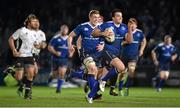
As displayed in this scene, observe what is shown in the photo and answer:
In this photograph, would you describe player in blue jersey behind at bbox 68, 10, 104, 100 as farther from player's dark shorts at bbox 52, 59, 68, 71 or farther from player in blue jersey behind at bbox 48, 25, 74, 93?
player's dark shorts at bbox 52, 59, 68, 71

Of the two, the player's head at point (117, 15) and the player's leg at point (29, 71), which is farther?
the player's leg at point (29, 71)

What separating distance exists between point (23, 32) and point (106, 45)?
9.25 ft

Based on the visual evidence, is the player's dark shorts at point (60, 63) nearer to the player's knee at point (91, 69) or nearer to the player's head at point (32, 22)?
the player's head at point (32, 22)

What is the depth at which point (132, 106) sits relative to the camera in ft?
42.5

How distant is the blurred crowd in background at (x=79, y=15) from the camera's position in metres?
29.9

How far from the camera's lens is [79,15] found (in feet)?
105

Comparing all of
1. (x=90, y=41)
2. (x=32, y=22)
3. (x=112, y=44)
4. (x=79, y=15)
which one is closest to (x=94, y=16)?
(x=90, y=41)

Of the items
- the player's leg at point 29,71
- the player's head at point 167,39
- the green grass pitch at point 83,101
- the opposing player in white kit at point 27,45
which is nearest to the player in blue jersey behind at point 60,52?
the green grass pitch at point 83,101

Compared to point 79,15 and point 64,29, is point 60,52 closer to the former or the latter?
point 64,29

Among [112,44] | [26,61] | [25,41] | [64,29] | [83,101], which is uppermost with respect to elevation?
[64,29]

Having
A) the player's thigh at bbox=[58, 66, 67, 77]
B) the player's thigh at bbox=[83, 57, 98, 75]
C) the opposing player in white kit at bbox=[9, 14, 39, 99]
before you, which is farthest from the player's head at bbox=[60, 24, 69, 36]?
the player's thigh at bbox=[83, 57, 98, 75]

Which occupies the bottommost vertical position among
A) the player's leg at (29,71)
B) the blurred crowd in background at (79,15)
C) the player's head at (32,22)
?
the player's leg at (29,71)

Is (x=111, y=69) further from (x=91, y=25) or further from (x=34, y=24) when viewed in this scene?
(x=34, y=24)

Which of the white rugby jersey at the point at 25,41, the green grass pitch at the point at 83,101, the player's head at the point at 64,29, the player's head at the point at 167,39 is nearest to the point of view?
the green grass pitch at the point at 83,101
